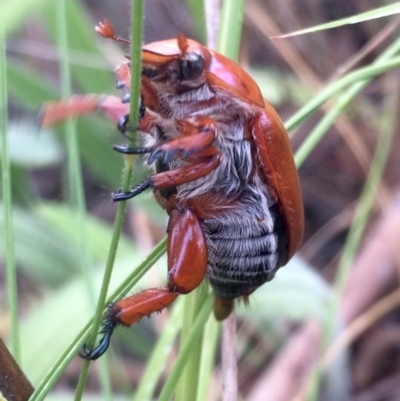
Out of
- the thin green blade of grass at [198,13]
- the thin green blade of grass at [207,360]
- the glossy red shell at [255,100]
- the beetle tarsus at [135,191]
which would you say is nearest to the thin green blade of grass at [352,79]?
the glossy red shell at [255,100]

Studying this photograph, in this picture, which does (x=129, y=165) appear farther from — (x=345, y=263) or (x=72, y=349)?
(x=345, y=263)

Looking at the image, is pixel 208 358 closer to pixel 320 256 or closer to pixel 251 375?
pixel 251 375

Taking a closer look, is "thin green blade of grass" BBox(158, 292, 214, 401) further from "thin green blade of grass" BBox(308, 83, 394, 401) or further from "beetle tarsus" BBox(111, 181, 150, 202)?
"thin green blade of grass" BBox(308, 83, 394, 401)

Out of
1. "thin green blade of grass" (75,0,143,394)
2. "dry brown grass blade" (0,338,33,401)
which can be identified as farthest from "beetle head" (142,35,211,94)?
"dry brown grass blade" (0,338,33,401)

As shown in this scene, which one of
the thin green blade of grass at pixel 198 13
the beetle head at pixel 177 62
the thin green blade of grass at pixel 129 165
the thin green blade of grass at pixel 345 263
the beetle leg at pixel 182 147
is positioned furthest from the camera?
the thin green blade of grass at pixel 198 13

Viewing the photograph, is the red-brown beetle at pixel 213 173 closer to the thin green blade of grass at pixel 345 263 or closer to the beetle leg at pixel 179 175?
the beetle leg at pixel 179 175

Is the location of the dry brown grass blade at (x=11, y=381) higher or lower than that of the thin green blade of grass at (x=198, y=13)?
lower

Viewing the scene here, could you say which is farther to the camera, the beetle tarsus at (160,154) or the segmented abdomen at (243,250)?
the segmented abdomen at (243,250)

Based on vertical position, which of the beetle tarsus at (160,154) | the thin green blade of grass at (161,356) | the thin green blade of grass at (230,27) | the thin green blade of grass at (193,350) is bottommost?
the thin green blade of grass at (161,356)
